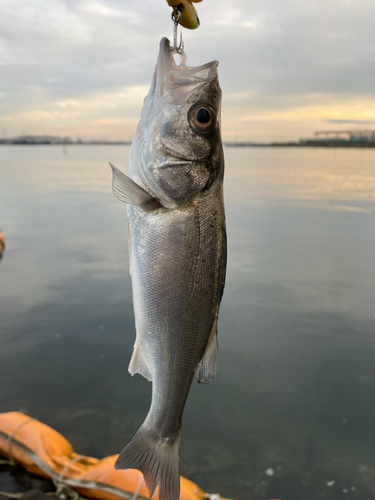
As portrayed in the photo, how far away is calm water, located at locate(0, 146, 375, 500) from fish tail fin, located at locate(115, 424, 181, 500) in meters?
3.05

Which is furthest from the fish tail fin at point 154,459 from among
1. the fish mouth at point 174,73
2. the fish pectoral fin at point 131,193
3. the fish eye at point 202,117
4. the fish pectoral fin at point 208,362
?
the fish mouth at point 174,73

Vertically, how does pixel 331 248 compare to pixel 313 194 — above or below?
below

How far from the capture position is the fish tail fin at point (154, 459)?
5.55 ft

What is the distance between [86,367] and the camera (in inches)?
253

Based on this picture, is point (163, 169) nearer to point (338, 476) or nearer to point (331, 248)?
A: point (338, 476)

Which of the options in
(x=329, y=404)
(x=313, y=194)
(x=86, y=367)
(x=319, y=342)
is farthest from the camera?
(x=313, y=194)

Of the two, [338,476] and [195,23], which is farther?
[338,476]

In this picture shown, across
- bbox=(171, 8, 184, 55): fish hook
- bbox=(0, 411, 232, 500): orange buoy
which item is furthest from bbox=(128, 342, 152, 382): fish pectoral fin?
bbox=(0, 411, 232, 500): orange buoy

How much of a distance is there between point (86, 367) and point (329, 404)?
13.6 ft

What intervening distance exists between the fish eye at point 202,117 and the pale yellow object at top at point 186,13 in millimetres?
514

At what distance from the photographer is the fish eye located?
1.66 m

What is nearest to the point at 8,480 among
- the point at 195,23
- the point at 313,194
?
the point at 195,23

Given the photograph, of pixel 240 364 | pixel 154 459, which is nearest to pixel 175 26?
pixel 154 459

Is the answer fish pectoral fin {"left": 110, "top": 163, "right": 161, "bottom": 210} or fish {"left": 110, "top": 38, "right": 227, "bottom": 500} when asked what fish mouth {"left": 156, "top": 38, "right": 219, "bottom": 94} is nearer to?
fish {"left": 110, "top": 38, "right": 227, "bottom": 500}
